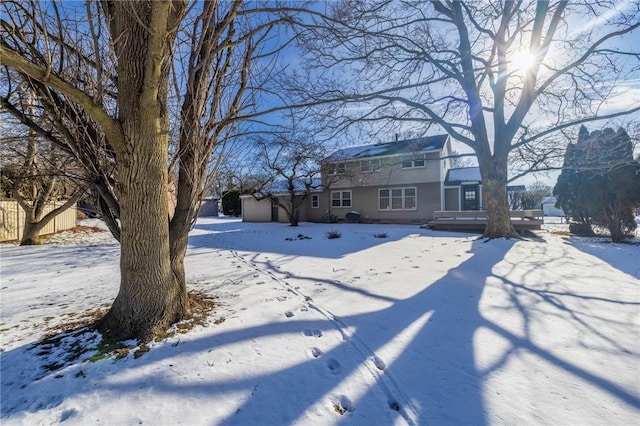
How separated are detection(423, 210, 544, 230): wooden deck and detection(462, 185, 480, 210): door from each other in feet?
19.4

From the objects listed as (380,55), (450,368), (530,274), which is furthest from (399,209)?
(450,368)

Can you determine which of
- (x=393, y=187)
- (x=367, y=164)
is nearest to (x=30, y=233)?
(x=367, y=164)

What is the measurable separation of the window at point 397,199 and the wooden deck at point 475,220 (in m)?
4.44

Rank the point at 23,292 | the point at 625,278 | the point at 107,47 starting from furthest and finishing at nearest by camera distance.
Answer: the point at 625,278 → the point at 23,292 → the point at 107,47

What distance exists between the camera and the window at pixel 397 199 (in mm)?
19328

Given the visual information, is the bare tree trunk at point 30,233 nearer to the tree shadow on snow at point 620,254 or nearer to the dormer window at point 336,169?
the dormer window at point 336,169

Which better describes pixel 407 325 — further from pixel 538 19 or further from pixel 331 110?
pixel 538 19

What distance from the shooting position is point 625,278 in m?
4.85

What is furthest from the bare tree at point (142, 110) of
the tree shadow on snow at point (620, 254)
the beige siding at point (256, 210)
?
the beige siding at point (256, 210)

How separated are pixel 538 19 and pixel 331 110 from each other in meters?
6.78

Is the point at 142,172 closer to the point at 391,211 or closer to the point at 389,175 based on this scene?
the point at 389,175

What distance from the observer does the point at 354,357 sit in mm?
2420

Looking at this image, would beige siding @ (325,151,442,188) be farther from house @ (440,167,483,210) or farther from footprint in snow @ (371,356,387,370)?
footprint in snow @ (371,356,387,370)

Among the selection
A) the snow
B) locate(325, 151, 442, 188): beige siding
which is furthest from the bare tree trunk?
locate(325, 151, 442, 188): beige siding
